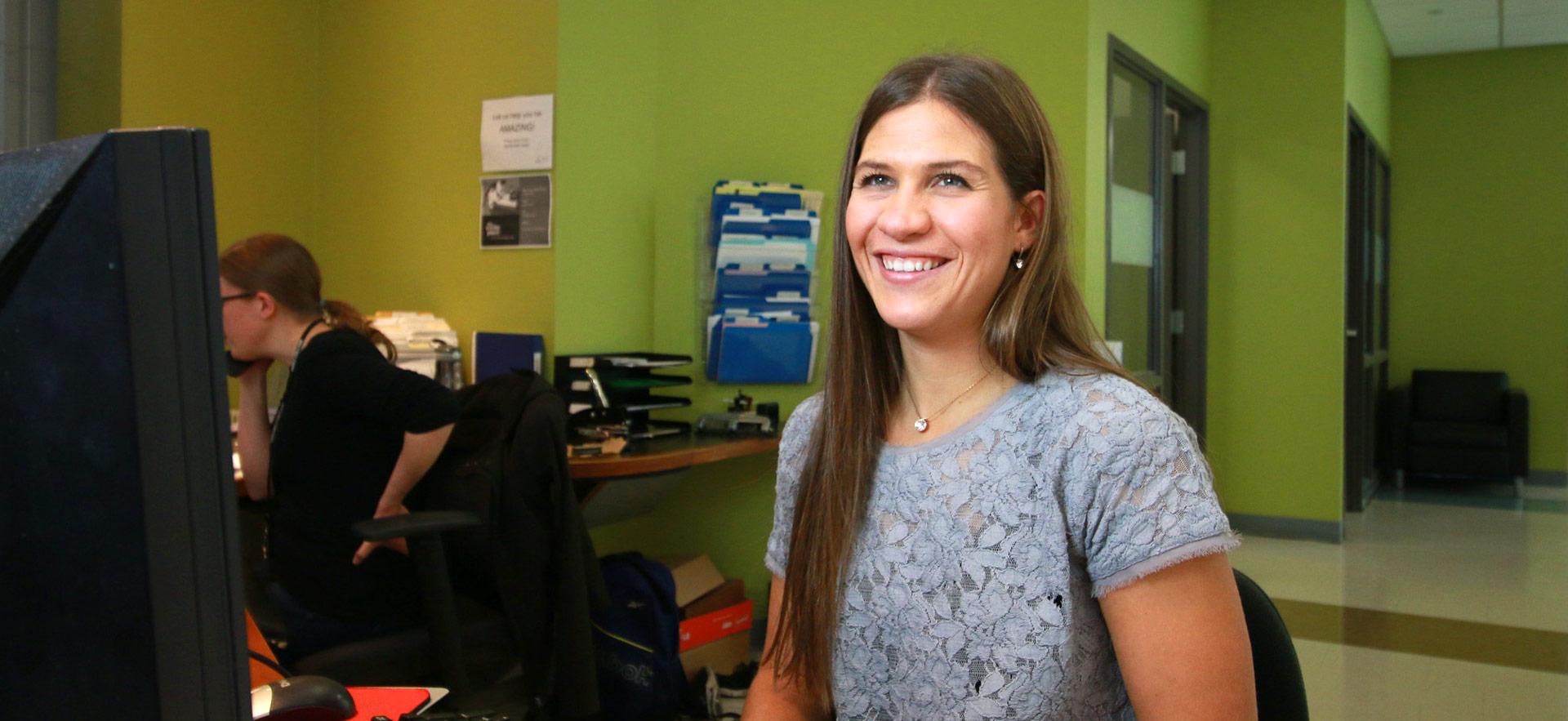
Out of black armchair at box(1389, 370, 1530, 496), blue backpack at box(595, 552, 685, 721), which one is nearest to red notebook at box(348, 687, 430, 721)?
blue backpack at box(595, 552, 685, 721)

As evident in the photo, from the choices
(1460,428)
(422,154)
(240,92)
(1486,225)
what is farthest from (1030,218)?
(1486,225)

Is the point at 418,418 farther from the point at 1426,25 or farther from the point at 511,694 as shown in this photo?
the point at 1426,25

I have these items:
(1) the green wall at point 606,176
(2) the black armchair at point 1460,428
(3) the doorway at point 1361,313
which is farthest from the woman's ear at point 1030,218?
(2) the black armchair at point 1460,428

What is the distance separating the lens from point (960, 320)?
1.30m

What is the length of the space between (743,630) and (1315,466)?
12.5ft

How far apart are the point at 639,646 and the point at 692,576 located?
52 cm

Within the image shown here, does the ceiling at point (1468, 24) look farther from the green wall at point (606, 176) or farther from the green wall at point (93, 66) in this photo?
the green wall at point (93, 66)

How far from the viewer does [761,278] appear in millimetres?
4027

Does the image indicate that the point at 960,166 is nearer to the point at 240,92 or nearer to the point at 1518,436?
the point at 240,92

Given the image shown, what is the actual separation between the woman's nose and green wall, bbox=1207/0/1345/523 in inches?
218

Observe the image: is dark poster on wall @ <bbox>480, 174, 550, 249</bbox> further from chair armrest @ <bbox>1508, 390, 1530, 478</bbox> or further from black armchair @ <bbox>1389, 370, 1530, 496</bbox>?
chair armrest @ <bbox>1508, 390, 1530, 478</bbox>

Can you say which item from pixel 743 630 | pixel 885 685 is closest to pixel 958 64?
pixel 885 685

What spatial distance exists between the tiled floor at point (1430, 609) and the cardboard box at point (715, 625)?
1.75 metres

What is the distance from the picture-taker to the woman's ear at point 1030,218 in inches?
50.2
